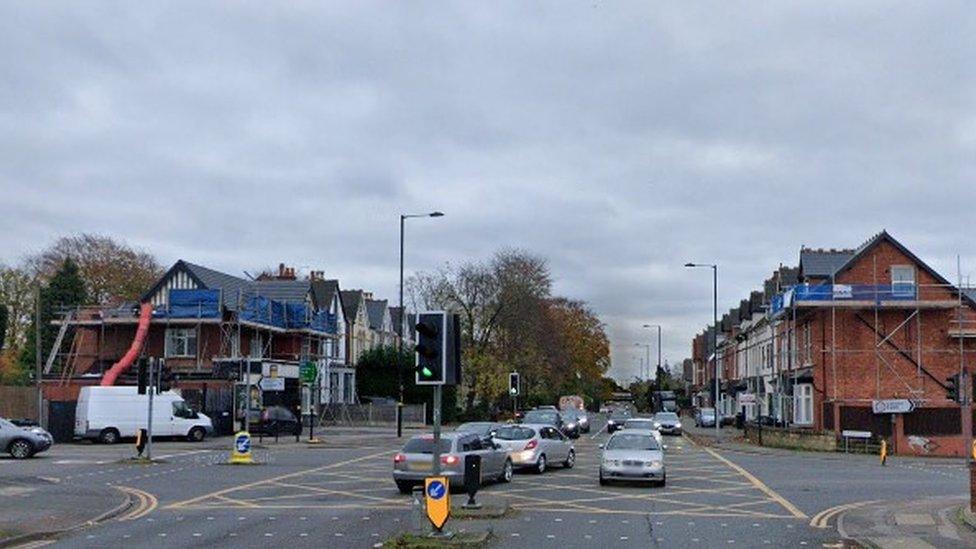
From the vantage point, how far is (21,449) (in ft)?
118

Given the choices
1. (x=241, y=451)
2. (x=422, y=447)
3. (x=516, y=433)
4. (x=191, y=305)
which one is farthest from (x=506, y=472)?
(x=191, y=305)

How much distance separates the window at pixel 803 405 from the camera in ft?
179

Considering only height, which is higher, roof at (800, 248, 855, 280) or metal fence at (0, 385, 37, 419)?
roof at (800, 248, 855, 280)

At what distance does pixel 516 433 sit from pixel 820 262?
3132 centimetres

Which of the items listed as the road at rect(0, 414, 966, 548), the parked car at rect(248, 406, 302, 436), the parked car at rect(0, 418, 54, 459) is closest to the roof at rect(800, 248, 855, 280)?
the road at rect(0, 414, 966, 548)

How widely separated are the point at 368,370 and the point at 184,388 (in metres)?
29.7

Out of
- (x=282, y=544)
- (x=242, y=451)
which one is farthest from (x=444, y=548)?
(x=242, y=451)

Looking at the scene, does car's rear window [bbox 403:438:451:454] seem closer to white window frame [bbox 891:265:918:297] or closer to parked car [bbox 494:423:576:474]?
parked car [bbox 494:423:576:474]

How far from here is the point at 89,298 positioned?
79.1 metres

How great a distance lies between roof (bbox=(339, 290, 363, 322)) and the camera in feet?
291

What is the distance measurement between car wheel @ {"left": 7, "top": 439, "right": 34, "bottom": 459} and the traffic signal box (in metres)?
24.0

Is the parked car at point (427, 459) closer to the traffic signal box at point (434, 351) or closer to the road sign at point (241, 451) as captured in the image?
the traffic signal box at point (434, 351)

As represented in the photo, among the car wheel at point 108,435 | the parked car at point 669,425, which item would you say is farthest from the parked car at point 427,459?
the parked car at point 669,425

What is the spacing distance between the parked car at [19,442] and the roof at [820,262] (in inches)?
1469
